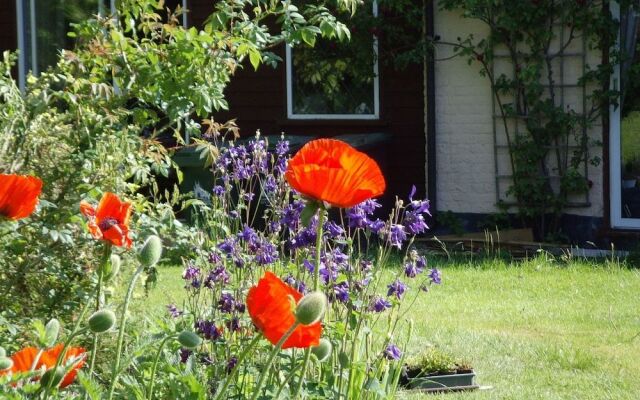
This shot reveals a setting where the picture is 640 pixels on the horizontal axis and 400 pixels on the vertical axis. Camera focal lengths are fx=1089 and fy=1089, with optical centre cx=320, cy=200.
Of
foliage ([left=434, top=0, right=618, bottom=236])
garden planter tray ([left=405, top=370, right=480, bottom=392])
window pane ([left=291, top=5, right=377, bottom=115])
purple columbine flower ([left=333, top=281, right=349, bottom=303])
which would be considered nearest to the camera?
purple columbine flower ([left=333, top=281, right=349, bottom=303])

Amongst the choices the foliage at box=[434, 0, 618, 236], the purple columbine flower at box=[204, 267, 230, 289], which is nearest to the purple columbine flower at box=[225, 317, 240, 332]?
the purple columbine flower at box=[204, 267, 230, 289]

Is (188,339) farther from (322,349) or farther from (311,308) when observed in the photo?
(322,349)

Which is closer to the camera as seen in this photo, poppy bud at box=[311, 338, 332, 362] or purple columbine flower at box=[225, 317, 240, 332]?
poppy bud at box=[311, 338, 332, 362]

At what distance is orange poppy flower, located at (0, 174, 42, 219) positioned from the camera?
234 cm

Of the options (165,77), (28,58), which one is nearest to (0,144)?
(165,77)

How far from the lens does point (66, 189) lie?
175 inches

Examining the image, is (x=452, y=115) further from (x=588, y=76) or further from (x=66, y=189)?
(x=66, y=189)

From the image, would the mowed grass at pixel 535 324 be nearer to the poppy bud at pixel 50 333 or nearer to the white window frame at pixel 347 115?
the poppy bud at pixel 50 333

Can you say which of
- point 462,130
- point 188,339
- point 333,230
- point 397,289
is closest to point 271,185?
point 333,230

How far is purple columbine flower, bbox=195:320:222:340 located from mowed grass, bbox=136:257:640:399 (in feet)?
4.42

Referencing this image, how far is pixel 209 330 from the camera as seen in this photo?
364 centimetres

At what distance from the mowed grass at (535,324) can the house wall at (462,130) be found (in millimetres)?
2135

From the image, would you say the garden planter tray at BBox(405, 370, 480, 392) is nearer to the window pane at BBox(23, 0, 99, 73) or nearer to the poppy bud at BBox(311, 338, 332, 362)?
the poppy bud at BBox(311, 338, 332, 362)

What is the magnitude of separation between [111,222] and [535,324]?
4.96 meters
